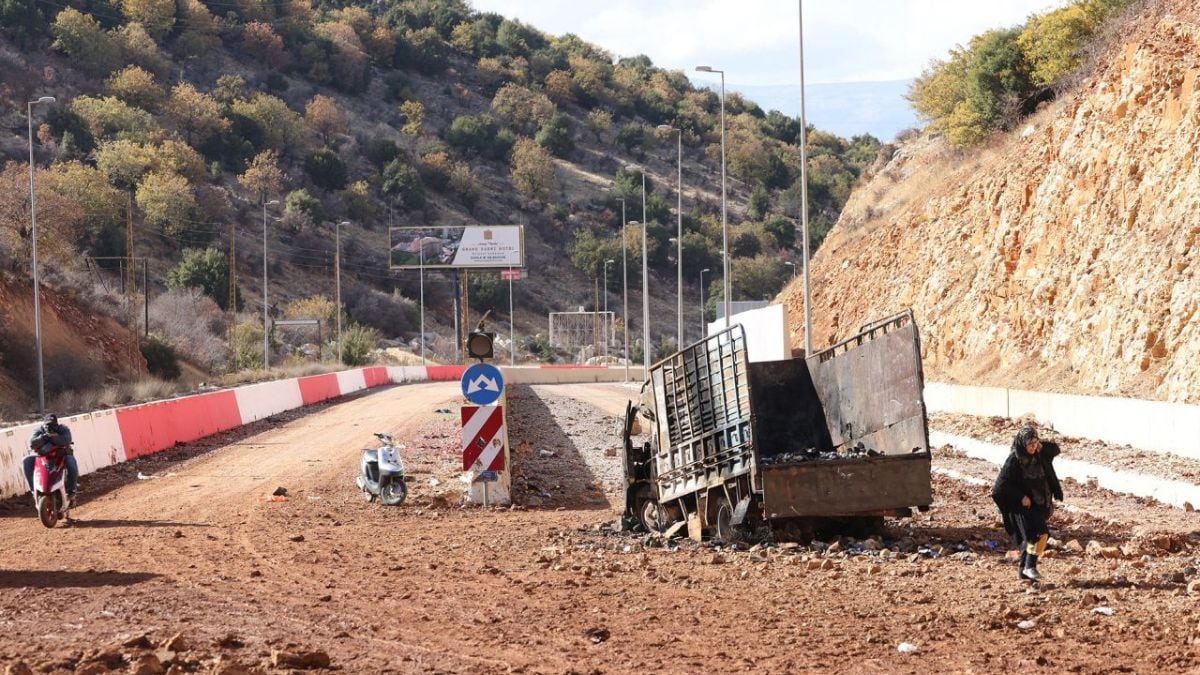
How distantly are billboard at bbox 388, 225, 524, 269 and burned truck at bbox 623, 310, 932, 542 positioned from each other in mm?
81226

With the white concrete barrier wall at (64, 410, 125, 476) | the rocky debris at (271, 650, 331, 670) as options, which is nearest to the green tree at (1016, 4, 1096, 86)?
the white concrete barrier wall at (64, 410, 125, 476)

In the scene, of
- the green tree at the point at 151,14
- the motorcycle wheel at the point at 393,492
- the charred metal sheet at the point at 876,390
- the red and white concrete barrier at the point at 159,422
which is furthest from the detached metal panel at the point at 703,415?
the green tree at the point at 151,14

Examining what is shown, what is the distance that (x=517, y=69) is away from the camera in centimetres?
16375

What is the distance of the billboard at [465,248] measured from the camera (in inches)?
3821

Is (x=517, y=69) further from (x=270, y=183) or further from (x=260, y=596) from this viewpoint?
(x=260, y=596)

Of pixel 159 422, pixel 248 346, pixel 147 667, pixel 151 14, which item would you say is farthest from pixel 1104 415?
pixel 151 14

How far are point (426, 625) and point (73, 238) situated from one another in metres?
82.1

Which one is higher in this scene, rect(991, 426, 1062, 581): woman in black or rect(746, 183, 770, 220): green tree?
rect(746, 183, 770, 220): green tree

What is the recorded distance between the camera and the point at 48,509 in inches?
649

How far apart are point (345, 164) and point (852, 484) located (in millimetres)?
113357

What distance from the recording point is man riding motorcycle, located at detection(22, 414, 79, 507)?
1686 cm

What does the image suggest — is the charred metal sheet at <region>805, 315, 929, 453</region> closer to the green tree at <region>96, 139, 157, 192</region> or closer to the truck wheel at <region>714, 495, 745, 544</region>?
the truck wheel at <region>714, 495, 745, 544</region>

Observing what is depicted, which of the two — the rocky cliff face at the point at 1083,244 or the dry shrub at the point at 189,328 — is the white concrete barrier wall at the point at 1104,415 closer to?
the rocky cliff face at the point at 1083,244

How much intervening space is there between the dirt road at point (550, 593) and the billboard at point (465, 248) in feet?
256
